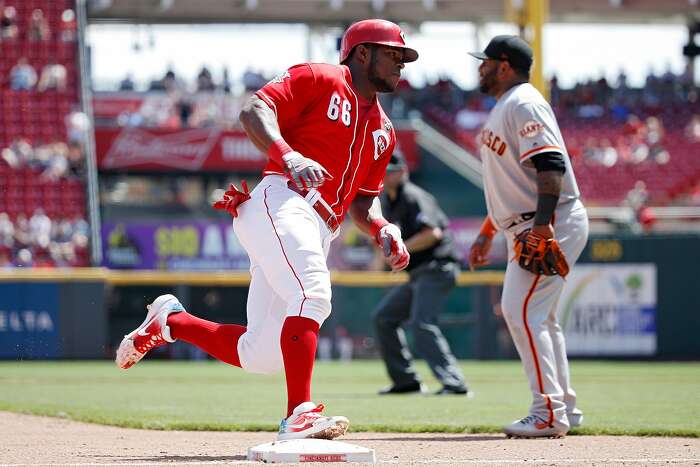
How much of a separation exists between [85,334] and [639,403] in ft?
29.4

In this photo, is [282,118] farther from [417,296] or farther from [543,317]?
[417,296]

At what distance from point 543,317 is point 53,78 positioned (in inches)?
812

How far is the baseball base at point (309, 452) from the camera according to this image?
4.85m

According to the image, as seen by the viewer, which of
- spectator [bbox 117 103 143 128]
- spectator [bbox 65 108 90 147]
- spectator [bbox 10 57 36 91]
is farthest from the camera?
spectator [bbox 117 103 143 128]

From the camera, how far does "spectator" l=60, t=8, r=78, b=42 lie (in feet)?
86.3

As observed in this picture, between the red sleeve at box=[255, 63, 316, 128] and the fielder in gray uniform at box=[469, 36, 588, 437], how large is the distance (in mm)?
1569

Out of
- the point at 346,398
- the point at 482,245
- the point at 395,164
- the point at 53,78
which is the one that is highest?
the point at 53,78

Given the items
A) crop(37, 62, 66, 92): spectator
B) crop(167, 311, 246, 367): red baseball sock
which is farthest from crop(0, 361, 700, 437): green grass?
crop(37, 62, 66, 92): spectator

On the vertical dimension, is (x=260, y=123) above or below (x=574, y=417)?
above

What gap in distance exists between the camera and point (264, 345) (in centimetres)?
535

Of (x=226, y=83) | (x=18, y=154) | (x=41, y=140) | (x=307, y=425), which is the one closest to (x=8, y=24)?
(x=41, y=140)

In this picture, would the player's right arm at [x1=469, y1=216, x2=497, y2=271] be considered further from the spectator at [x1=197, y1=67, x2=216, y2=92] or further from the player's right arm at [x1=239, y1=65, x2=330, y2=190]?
the spectator at [x1=197, y1=67, x2=216, y2=92]

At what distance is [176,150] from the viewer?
27047mm

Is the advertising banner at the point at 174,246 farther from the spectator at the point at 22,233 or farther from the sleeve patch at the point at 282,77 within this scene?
the sleeve patch at the point at 282,77
